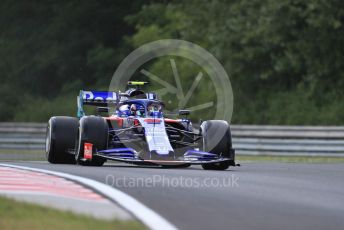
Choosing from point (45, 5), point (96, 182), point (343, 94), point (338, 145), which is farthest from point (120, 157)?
point (45, 5)

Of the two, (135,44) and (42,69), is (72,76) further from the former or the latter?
(135,44)

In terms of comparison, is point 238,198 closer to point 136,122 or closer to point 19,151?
point 136,122

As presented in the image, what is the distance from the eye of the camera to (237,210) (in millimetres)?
9109

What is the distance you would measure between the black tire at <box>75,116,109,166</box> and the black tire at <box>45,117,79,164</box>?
117 cm

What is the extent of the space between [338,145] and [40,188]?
16.4 m

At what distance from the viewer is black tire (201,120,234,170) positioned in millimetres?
17156

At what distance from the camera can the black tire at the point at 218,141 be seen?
1716cm

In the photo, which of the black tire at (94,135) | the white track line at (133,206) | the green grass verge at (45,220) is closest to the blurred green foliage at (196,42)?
the black tire at (94,135)

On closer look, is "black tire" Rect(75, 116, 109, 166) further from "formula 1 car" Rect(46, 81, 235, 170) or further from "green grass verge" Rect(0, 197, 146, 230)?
"green grass verge" Rect(0, 197, 146, 230)

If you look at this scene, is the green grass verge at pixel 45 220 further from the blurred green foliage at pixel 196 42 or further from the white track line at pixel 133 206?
the blurred green foliage at pixel 196 42

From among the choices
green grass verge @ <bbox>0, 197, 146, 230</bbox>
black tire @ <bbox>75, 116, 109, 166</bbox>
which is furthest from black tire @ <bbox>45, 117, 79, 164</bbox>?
green grass verge @ <bbox>0, 197, 146, 230</bbox>

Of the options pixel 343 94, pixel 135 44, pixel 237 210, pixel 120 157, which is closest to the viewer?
pixel 237 210

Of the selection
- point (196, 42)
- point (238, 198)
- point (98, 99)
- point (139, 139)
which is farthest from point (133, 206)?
point (196, 42)

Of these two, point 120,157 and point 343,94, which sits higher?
point 343,94
